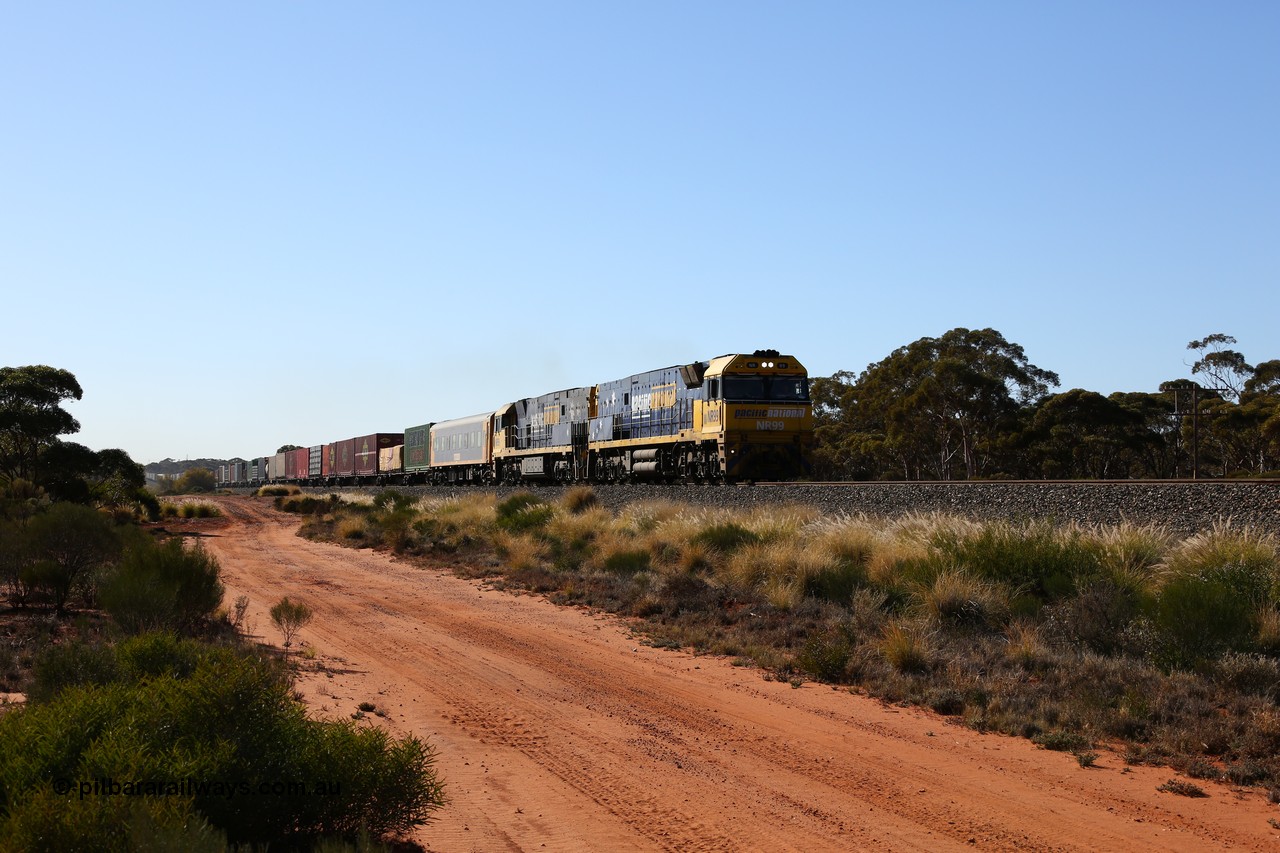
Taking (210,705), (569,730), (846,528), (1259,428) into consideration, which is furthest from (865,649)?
(1259,428)

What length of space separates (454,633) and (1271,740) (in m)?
9.32

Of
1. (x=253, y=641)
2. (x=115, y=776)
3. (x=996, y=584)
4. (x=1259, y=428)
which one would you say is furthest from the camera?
(x=1259, y=428)

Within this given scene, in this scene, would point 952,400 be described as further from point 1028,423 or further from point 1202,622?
point 1202,622

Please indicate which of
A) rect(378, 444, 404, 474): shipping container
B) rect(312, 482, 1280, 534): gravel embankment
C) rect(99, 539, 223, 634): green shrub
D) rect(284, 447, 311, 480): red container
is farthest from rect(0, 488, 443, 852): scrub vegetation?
rect(284, 447, 311, 480): red container

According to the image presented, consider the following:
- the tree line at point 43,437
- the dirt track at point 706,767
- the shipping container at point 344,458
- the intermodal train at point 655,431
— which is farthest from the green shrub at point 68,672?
the shipping container at point 344,458

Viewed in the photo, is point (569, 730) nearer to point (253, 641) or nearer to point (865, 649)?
point (865, 649)

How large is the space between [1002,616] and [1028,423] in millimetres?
45647

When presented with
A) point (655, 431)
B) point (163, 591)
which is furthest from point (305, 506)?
point (163, 591)

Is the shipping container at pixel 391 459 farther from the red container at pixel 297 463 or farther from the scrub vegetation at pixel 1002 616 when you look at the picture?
the scrub vegetation at pixel 1002 616

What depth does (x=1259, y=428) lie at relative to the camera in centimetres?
4956

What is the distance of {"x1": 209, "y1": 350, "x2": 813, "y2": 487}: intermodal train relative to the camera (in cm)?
2948

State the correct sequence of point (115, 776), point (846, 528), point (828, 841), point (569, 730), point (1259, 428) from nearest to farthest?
1. point (115, 776)
2. point (828, 841)
3. point (569, 730)
4. point (846, 528)
5. point (1259, 428)

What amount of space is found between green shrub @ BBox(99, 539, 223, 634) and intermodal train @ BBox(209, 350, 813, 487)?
58.4ft

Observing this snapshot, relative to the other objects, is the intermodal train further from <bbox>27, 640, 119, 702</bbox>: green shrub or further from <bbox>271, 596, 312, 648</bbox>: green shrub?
<bbox>27, 640, 119, 702</bbox>: green shrub
